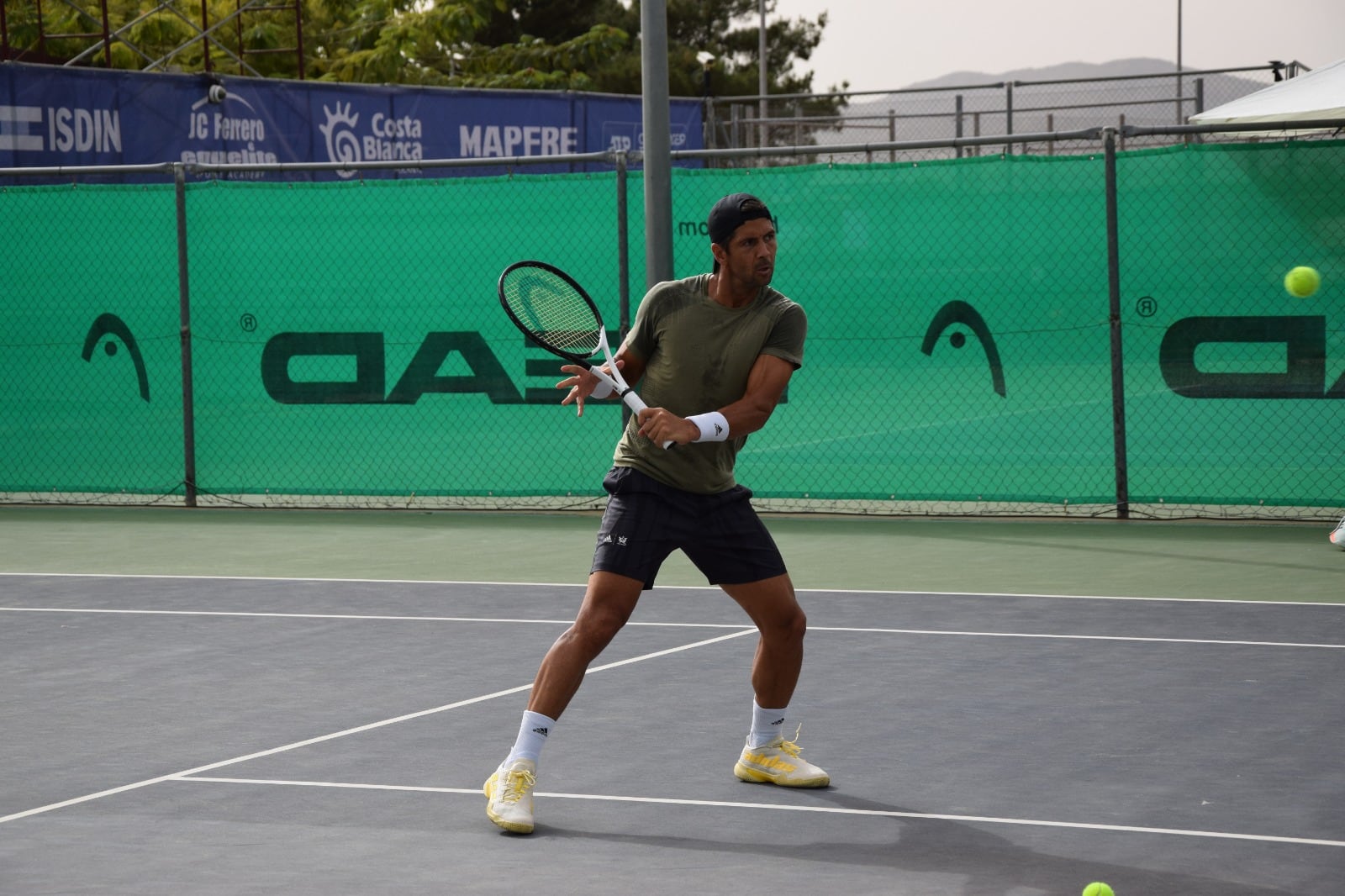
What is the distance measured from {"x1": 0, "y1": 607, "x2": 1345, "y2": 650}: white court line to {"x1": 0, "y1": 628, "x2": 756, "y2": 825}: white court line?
525 mm

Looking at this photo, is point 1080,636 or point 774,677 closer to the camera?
point 774,677

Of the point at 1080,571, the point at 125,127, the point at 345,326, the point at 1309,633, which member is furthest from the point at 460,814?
the point at 125,127

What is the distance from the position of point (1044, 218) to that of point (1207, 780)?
6.33 m

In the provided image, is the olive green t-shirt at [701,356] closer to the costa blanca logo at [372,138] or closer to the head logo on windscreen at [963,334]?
the head logo on windscreen at [963,334]

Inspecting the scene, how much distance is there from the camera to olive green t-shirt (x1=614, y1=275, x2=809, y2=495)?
18.0 ft

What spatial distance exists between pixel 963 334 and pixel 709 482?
6.30 m

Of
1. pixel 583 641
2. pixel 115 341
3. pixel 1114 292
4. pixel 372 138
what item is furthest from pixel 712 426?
pixel 372 138

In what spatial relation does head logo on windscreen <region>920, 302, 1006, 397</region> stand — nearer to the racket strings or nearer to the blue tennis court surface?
the blue tennis court surface

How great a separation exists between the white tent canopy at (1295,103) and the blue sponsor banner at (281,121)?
576 centimetres

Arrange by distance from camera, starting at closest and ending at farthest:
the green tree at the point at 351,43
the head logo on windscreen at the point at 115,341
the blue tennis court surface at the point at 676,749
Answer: the blue tennis court surface at the point at 676,749 → the head logo on windscreen at the point at 115,341 → the green tree at the point at 351,43

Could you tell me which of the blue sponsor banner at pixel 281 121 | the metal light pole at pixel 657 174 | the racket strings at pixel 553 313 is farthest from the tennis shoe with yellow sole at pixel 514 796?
the blue sponsor banner at pixel 281 121

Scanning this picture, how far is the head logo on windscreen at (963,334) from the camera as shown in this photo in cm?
1149

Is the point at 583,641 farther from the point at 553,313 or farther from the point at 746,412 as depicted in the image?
the point at 553,313

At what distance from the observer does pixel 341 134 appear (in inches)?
814
